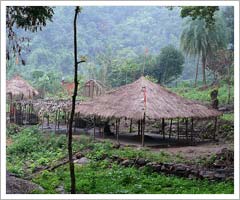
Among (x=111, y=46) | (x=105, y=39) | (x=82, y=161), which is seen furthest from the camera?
(x=111, y=46)

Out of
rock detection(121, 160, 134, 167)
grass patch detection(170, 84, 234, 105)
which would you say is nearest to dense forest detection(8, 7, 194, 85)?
grass patch detection(170, 84, 234, 105)

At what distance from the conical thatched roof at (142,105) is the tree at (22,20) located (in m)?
3.92

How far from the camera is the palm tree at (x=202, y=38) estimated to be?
8.06 m

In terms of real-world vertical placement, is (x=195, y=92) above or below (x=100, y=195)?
above

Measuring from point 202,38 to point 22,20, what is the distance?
4.28 meters


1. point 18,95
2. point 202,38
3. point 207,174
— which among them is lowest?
point 207,174

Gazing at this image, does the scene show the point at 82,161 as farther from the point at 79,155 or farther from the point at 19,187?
the point at 19,187

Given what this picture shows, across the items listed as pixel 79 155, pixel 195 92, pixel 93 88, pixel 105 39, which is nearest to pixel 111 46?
pixel 105 39

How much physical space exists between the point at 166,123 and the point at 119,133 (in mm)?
1468

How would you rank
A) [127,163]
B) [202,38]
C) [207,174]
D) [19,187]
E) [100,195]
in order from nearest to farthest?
[100,195]
[19,187]
[207,174]
[127,163]
[202,38]

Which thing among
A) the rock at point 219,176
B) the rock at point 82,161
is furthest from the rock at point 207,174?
the rock at point 82,161

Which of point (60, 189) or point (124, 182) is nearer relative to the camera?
point (60, 189)

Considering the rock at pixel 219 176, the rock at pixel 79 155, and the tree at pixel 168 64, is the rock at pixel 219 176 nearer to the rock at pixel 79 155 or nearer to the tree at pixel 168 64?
the rock at pixel 79 155

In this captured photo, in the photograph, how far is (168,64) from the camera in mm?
9359
